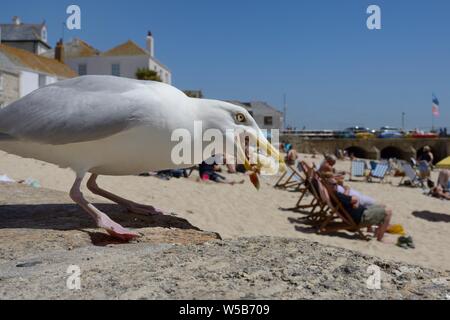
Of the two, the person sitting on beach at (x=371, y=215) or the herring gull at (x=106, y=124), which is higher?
the herring gull at (x=106, y=124)

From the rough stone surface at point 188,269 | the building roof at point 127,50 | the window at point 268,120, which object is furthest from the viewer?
the window at point 268,120

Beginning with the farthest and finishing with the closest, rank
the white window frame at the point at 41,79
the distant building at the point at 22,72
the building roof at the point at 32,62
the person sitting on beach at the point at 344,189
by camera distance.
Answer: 1. the white window frame at the point at 41,79
2. the building roof at the point at 32,62
3. the distant building at the point at 22,72
4. the person sitting on beach at the point at 344,189

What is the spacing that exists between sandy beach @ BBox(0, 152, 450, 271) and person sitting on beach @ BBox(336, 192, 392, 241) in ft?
0.84

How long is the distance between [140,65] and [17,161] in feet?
93.2

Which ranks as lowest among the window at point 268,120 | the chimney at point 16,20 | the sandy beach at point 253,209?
the sandy beach at point 253,209

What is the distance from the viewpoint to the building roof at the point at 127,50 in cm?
3843

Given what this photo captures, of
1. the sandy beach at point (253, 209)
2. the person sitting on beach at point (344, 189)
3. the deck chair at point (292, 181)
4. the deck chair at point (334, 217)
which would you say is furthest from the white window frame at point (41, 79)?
the deck chair at point (334, 217)

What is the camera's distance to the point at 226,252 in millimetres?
2529

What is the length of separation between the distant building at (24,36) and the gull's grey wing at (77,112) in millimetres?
41378

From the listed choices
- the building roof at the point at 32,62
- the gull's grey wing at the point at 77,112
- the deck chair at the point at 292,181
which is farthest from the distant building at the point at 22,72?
the gull's grey wing at the point at 77,112

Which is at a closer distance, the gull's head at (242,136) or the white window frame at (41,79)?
the gull's head at (242,136)

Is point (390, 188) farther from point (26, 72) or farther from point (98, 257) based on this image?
point (26, 72)

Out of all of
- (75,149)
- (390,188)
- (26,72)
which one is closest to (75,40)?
(26,72)

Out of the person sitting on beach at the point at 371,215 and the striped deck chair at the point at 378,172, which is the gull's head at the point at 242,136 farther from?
the striped deck chair at the point at 378,172
